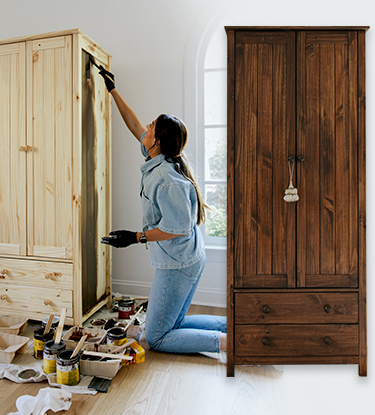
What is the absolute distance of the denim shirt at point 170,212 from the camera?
5.98ft

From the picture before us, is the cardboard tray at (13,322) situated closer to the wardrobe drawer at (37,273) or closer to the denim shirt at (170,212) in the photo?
the wardrobe drawer at (37,273)

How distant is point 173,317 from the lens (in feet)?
6.51

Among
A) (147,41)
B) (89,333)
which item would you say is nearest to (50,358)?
(89,333)

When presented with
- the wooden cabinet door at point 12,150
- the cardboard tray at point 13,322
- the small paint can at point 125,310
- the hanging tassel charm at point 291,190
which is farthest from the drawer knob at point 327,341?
the wooden cabinet door at point 12,150

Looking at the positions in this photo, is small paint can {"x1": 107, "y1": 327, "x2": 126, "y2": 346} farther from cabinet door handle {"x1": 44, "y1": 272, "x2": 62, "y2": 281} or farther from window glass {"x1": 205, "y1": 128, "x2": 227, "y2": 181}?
window glass {"x1": 205, "y1": 128, "x2": 227, "y2": 181}

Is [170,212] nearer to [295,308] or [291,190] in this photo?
[291,190]

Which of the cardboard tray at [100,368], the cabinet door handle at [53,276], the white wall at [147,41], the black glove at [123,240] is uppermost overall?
the white wall at [147,41]

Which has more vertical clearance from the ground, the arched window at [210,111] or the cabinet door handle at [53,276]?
the arched window at [210,111]

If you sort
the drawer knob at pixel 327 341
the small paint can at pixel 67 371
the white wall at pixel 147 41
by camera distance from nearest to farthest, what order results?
the small paint can at pixel 67 371 → the drawer knob at pixel 327 341 → the white wall at pixel 147 41

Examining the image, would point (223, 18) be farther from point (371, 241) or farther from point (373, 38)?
point (371, 241)

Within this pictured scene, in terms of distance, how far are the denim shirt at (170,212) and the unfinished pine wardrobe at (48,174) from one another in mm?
572

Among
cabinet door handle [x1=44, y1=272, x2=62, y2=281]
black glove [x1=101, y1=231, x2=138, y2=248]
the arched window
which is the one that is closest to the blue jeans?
black glove [x1=101, y1=231, x2=138, y2=248]

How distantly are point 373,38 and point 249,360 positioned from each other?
6.87 feet

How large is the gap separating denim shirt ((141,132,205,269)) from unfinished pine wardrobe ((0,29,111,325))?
572mm
